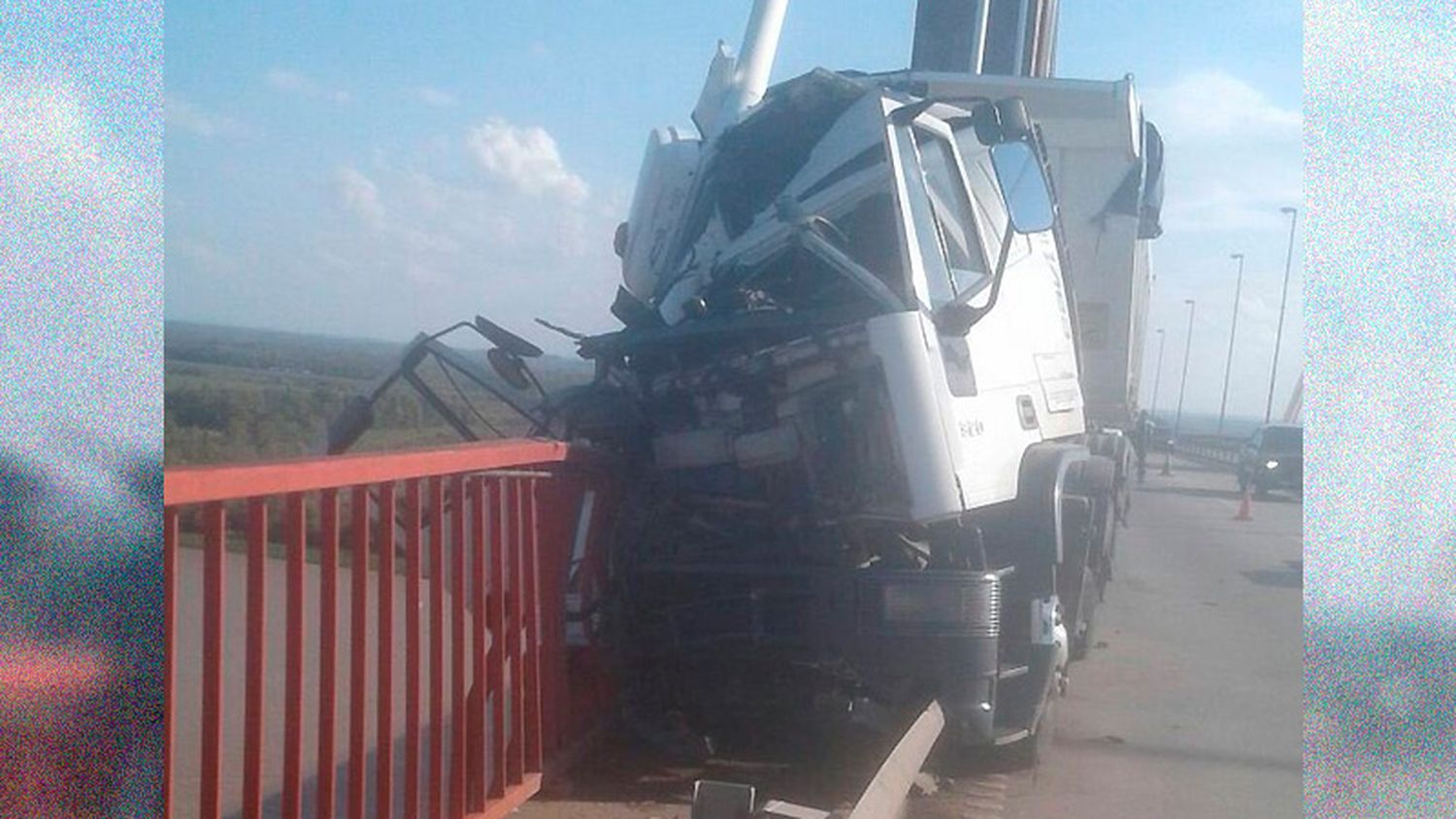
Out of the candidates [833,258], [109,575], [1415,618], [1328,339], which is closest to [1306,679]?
[1415,618]

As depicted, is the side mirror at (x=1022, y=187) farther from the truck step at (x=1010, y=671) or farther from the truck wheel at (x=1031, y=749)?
the truck wheel at (x=1031, y=749)

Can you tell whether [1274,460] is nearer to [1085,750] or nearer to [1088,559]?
[1088,559]

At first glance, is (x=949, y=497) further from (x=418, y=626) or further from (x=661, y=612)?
(x=418, y=626)

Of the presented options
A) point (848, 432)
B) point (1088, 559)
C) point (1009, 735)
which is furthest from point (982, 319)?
point (1088, 559)

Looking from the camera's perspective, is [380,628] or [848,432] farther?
[848,432]

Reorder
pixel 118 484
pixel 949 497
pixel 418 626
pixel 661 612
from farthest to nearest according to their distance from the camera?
pixel 661 612 < pixel 949 497 < pixel 418 626 < pixel 118 484

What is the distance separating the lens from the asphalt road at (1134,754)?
535 centimetres

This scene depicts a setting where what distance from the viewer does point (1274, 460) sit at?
7078 millimetres

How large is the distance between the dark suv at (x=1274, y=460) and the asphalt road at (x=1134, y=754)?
14 centimetres

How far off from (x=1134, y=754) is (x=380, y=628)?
132 inches

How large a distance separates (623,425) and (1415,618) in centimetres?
274

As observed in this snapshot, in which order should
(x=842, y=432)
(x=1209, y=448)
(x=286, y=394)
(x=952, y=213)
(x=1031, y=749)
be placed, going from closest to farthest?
(x=286, y=394) → (x=842, y=432) → (x=1031, y=749) → (x=952, y=213) → (x=1209, y=448)

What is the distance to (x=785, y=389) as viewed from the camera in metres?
5.48

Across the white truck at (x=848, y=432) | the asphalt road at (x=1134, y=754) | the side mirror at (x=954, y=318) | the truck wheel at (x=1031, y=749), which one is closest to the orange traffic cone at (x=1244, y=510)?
the asphalt road at (x=1134, y=754)
